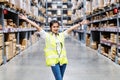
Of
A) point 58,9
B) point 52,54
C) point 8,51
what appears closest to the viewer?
point 52,54

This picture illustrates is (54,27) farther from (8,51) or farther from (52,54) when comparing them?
(8,51)

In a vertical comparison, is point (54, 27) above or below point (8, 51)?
above

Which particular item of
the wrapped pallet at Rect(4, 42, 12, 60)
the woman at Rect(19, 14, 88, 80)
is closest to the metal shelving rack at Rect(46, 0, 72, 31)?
the wrapped pallet at Rect(4, 42, 12, 60)

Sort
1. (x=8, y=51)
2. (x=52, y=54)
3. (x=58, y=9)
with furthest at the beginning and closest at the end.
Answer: (x=58, y=9), (x=8, y=51), (x=52, y=54)

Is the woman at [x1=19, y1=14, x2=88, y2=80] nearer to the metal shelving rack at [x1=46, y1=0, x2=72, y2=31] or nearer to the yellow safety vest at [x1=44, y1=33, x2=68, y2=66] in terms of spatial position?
the yellow safety vest at [x1=44, y1=33, x2=68, y2=66]

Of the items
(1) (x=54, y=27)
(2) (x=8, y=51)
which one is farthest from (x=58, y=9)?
(1) (x=54, y=27)

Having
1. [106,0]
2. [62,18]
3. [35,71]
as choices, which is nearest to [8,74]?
[35,71]

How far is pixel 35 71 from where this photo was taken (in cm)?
662

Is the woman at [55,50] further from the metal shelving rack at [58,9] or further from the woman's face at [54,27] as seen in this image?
the metal shelving rack at [58,9]

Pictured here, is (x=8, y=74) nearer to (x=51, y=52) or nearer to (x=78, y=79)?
(x=78, y=79)

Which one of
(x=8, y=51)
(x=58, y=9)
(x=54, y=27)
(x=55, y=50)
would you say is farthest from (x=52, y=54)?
(x=58, y=9)

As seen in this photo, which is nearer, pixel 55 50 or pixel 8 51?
pixel 55 50

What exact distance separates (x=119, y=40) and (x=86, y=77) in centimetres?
257

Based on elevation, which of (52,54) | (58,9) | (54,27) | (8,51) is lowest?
(8,51)
